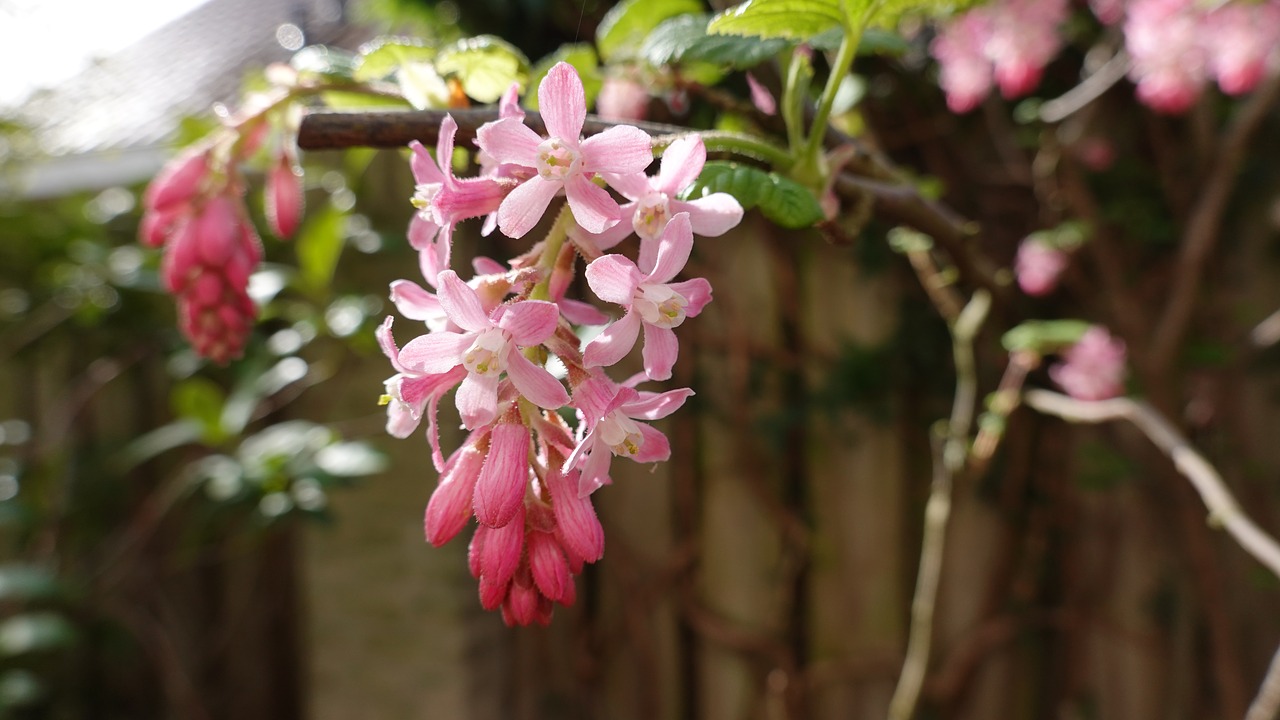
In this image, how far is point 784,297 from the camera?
1886mm

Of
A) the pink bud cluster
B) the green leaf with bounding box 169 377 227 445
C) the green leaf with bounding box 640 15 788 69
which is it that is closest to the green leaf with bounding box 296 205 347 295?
the green leaf with bounding box 169 377 227 445

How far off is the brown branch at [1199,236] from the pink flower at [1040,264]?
21 cm

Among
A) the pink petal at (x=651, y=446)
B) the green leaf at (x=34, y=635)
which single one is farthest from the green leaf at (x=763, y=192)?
the green leaf at (x=34, y=635)

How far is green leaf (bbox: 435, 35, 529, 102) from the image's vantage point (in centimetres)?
55

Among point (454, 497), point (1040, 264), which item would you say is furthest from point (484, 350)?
point (1040, 264)

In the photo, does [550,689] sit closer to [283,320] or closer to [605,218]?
[283,320]

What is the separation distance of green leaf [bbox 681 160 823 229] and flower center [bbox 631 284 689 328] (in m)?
0.06

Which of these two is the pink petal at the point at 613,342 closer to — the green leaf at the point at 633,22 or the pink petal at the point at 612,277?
the pink petal at the point at 612,277

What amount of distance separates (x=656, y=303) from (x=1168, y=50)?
4.70ft

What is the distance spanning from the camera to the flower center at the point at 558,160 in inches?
14.7

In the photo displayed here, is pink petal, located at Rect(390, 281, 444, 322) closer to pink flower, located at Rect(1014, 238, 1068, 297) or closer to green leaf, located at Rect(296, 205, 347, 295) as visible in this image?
green leaf, located at Rect(296, 205, 347, 295)

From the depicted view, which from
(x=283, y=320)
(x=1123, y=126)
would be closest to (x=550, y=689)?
(x=283, y=320)

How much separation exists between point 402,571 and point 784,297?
3.47 ft

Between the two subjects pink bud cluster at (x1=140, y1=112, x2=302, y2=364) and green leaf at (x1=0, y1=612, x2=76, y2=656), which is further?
green leaf at (x1=0, y1=612, x2=76, y2=656)
